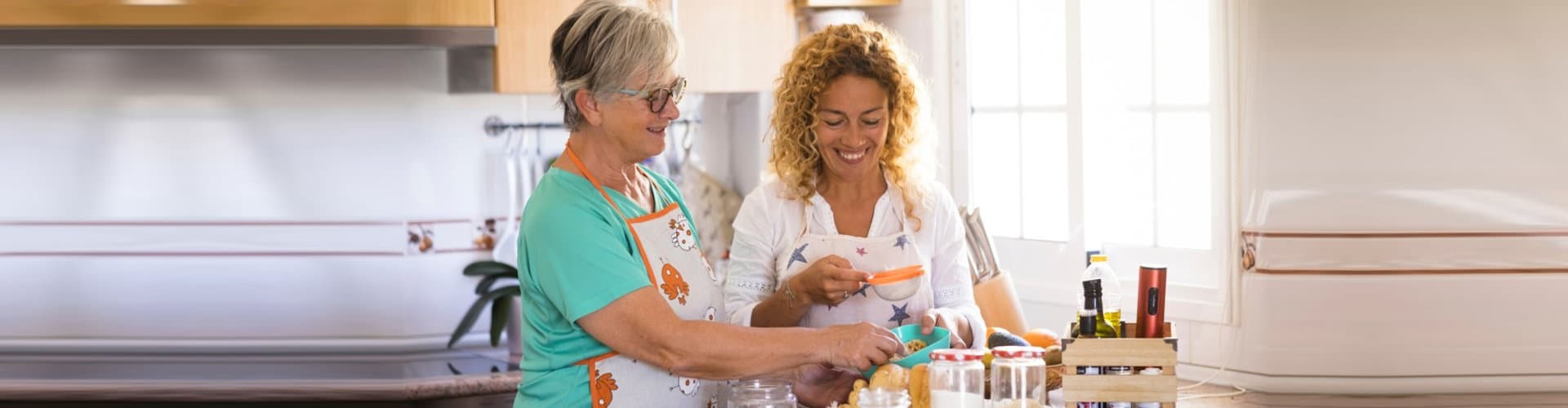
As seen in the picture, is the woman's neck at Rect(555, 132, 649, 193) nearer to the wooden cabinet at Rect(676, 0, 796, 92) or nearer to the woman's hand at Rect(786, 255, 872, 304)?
the woman's hand at Rect(786, 255, 872, 304)

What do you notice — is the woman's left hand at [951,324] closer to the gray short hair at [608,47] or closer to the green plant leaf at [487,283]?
the gray short hair at [608,47]

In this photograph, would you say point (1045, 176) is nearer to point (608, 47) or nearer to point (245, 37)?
point (245, 37)

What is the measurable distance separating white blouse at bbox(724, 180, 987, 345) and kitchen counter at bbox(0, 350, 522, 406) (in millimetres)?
1463

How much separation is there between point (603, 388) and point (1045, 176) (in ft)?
7.62

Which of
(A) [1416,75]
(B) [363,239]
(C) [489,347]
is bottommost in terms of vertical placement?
(C) [489,347]

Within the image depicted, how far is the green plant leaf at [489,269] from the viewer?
13.1 feet

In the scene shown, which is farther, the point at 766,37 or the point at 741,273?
the point at 766,37

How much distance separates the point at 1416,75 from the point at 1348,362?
705mm

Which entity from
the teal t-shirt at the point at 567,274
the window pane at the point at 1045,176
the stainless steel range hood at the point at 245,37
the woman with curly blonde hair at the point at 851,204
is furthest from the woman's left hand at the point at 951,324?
the stainless steel range hood at the point at 245,37

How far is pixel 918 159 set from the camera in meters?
2.33

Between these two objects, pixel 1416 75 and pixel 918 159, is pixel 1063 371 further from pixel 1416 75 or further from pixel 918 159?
pixel 1416 75

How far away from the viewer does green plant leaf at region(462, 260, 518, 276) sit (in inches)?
158

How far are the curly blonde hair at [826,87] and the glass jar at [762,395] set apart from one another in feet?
1.92

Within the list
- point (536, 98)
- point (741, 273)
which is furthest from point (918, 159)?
point (536, 98)
